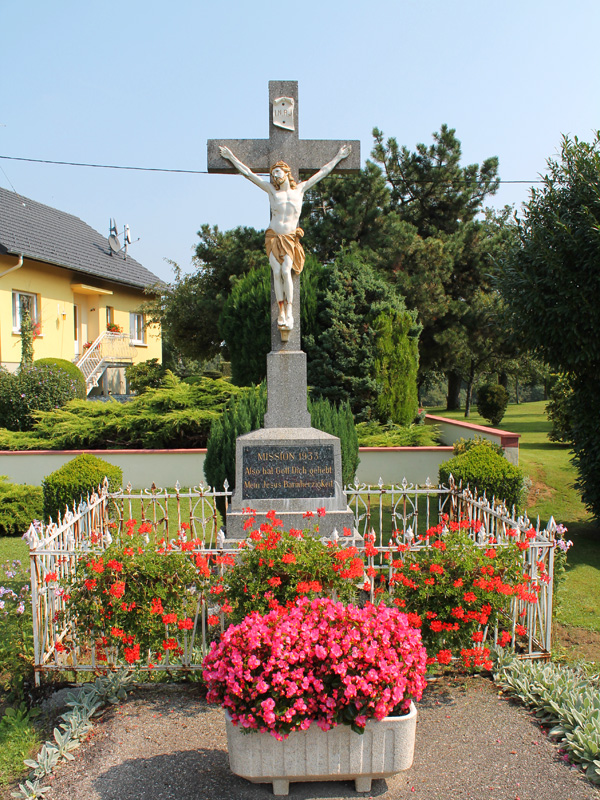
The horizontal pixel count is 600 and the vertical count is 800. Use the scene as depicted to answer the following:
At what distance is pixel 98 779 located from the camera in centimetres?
310

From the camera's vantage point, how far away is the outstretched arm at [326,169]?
20.4ft

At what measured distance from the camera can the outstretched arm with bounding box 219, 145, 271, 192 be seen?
616cm

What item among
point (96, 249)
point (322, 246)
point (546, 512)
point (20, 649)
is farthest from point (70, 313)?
point (20, 649)

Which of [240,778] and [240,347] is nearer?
[240,778]

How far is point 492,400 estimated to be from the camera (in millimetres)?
21250

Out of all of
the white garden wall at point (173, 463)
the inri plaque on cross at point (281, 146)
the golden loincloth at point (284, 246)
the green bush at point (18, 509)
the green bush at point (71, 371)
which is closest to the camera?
the golden loincloth at point (284, 246)

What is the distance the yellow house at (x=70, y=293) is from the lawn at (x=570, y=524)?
1441 centimetres

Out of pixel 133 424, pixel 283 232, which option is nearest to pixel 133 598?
pixel 283 232

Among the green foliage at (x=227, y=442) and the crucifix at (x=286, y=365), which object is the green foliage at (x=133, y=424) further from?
the crucifix at (x=286, y=365)

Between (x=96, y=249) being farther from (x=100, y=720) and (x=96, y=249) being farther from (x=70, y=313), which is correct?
(x=100, y=720)

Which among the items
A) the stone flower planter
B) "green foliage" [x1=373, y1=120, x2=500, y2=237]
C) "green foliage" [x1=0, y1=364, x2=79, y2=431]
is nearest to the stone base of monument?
the stone flower planter

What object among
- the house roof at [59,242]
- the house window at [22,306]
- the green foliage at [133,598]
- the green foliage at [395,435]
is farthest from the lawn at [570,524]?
the house roof at [59,242]

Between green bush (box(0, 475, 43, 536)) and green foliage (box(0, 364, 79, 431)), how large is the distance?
18.1 ft

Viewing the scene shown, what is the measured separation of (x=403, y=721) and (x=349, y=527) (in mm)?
2814
